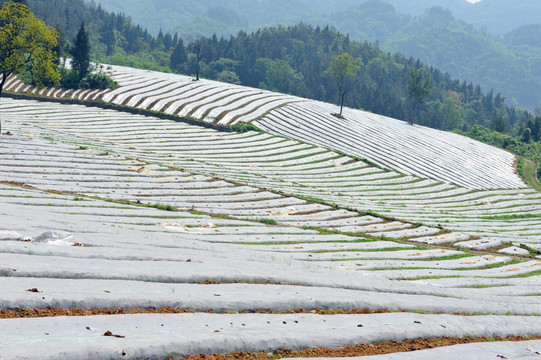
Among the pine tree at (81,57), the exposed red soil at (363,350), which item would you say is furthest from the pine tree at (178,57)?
the exposed red soil at (363,350)

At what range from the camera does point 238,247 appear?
20781 millimetres

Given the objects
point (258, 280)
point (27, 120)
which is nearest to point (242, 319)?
point (258, 280)

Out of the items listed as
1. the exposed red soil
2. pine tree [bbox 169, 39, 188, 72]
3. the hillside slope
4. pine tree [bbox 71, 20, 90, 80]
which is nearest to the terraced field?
the exposed red soil

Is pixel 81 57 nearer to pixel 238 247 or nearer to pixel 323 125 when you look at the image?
pixel 323 125

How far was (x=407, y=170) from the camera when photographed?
56.4 m

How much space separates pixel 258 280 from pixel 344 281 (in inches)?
110

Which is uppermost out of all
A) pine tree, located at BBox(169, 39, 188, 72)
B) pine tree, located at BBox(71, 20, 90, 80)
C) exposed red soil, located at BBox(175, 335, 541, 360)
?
pine tree, located at BBox(169, 39, 188, 72)

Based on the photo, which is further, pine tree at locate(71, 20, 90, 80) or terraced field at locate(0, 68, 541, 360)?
pine tree at locate(71, 20, 90, 80)

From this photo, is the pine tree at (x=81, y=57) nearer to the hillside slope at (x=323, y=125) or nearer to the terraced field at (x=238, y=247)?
the hillside slope at (x=323, y=125)

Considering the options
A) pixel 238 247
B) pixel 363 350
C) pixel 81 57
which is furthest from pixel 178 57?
pixel 363 350

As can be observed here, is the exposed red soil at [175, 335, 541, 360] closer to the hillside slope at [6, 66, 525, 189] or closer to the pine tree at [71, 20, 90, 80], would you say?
the hillside slope at [6, 66, 525, 189]

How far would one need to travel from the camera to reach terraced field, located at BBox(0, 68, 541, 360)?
10617 millimetres

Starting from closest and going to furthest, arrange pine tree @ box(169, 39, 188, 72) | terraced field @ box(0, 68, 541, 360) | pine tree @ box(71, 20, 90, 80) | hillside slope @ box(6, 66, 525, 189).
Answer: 1. terraced field @ box(0, 68, 541, 360)
2. hillside slope @ box(6, 66, 525, 189)
3. pine tree @ box(71, 20, 90, 80)
4. pine tree @ box(169, 39, 188, 72)

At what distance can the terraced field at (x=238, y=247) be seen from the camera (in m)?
10.6
